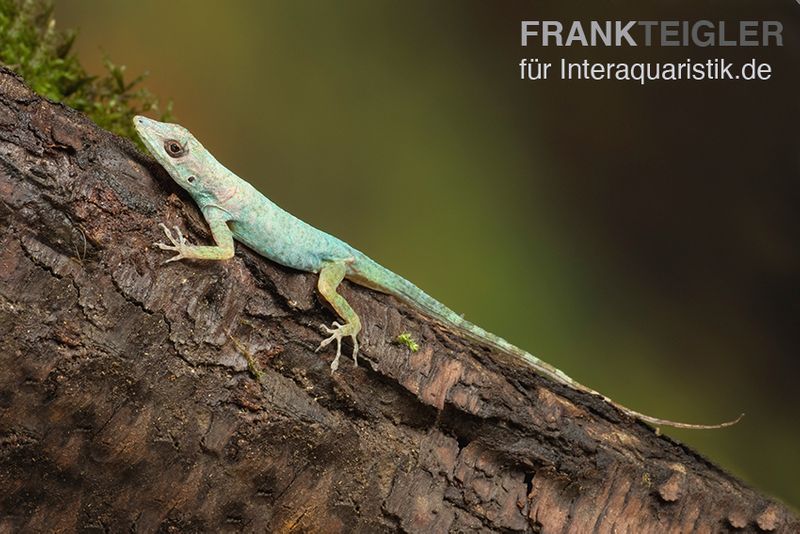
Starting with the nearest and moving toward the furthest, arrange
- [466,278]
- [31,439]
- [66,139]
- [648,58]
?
[31,439], [66,139], [648,58], [466,278]

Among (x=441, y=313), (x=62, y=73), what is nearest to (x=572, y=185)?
(x=441, y=313)

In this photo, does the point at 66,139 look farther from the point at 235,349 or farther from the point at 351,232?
the point at 351,232

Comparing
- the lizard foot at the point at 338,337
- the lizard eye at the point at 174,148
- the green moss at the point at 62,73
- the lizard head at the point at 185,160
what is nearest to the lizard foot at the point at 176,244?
the lizard head at the point at 185,160

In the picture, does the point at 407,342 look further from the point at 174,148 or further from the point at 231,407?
the point at 174,148

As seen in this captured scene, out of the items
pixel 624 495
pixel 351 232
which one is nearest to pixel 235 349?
pixel 624 495

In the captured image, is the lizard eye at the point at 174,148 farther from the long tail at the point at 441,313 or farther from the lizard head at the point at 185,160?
the long tail at the point at 441,313

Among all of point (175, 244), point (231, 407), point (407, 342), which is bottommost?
point (231, 407)

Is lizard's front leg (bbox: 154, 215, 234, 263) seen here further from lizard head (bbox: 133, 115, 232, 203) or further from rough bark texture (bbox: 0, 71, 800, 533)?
lizard head (bbox: 133, 115, 232, 203)
